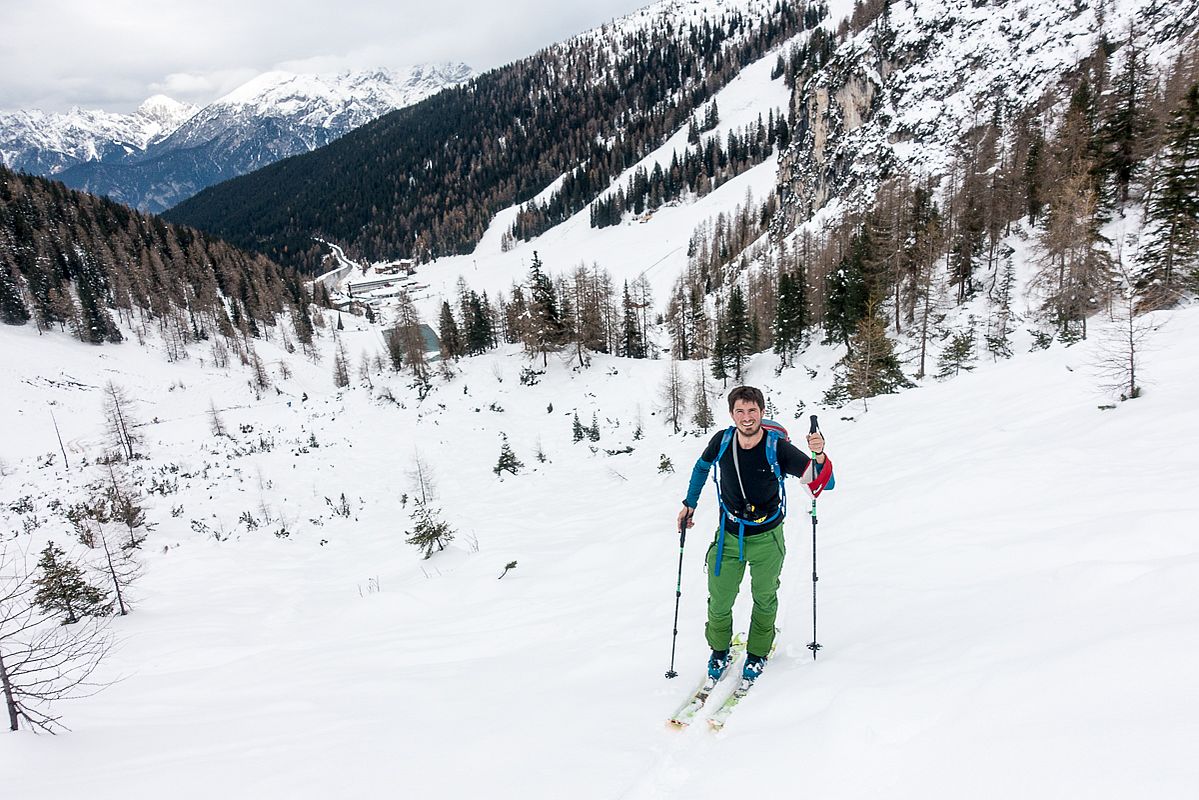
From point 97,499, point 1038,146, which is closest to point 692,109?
point 1038,146

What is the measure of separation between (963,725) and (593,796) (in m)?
2.62

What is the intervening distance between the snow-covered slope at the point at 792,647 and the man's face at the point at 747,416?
2200 millimetres

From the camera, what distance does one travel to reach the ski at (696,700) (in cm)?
476

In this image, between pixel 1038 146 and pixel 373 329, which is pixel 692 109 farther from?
pixel 1038 146

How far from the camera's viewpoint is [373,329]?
104688 mm

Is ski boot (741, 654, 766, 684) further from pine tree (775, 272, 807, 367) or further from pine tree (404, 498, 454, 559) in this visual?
pine tree (775, 272, 807, 367)

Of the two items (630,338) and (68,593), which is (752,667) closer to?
(68,593)

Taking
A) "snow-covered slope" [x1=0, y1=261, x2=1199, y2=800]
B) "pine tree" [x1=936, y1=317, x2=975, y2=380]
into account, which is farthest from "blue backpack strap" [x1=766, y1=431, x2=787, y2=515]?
"pine tree" [x1=936, y1=317, x2=975, y2=380]

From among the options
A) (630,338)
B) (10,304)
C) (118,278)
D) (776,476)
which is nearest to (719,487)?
(776,476)

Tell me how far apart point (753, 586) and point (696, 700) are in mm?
1242

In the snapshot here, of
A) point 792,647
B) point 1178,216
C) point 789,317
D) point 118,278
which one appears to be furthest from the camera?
point 118,278

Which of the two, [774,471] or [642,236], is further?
[642,236]

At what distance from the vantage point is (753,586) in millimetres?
5039

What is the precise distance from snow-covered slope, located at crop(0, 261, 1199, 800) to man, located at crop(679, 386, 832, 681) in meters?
0.54
